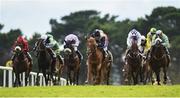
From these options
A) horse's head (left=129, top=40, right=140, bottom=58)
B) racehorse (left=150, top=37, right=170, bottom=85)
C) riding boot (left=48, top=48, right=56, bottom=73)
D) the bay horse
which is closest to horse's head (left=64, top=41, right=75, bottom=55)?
riding boot (left=48, top=48, right=56, bottom=73)

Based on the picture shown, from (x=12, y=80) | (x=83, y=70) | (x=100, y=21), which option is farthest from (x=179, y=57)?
(x=12, y=80)

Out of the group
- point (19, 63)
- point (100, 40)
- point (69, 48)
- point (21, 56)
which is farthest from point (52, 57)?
point (100, 40)

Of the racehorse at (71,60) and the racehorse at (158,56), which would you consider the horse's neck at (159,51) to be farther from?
the racehorse at (71,60)

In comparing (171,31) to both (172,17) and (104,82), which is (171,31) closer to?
(172,17)

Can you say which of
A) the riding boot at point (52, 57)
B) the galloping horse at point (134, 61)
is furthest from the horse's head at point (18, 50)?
the galloping horse at point (134, 61)

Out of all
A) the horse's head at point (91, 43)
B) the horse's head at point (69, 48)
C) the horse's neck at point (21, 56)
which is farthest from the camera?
the horse's head at point (69, 48)

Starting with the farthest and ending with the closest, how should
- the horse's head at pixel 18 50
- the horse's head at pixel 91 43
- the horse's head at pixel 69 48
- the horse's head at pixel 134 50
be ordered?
the horse's head at pixel 69 48 < the horse's head at pixel 18 50 < the horse's head at pixel 134 50 < the horse's head at pixel 91 43

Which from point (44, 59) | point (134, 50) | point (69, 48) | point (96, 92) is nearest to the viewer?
point (96, 92)

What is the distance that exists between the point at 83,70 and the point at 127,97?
5114 centimetres

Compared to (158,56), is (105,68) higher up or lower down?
lower down

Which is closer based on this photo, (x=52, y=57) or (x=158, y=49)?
(x=158, y=49)

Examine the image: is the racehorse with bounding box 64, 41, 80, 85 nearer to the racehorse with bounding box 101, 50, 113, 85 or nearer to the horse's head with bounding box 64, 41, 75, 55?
the horse's head with bounding box 64, 41, 75, 55

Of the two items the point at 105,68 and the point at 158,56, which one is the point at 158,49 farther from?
the point at 105,68

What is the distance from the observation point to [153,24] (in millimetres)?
67250
